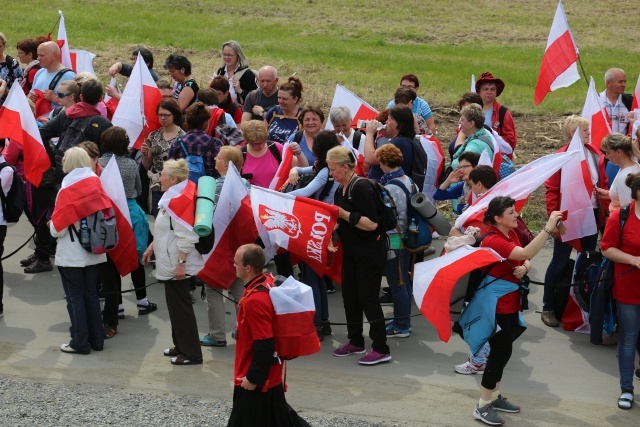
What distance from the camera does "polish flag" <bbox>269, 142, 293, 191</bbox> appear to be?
965 centimetres

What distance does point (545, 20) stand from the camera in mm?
30625

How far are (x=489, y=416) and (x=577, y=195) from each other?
2551 mm

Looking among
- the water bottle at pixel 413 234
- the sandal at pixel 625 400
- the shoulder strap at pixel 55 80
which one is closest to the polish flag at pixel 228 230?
the water bottle at pixel 413 234

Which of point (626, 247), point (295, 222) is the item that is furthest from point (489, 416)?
point (295, 222)

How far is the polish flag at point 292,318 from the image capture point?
652 centimetres

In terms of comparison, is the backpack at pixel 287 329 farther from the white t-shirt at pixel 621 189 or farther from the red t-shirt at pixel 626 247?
the white t-shirt at pixel 621 189

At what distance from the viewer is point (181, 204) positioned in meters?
8.38

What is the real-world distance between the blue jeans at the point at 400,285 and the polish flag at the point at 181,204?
1.80 metres

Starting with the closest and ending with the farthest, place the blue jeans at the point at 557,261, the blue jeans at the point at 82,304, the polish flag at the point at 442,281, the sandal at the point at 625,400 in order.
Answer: the polish flag at the point at 442,281, the sandal at the point at 625,400, the blue jeans at the point at 82,304, the blue jeans at the point at 557,261

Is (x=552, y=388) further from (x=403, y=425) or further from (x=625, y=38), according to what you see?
(x=625, y=38)

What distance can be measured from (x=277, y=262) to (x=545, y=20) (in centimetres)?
2323

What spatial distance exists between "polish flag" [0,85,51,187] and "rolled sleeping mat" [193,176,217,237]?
2292 mm

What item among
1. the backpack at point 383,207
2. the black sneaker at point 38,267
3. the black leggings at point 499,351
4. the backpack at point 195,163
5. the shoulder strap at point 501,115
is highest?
the shoulder strap at point 501,115

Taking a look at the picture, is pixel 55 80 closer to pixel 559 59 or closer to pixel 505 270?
pixel 559 59
